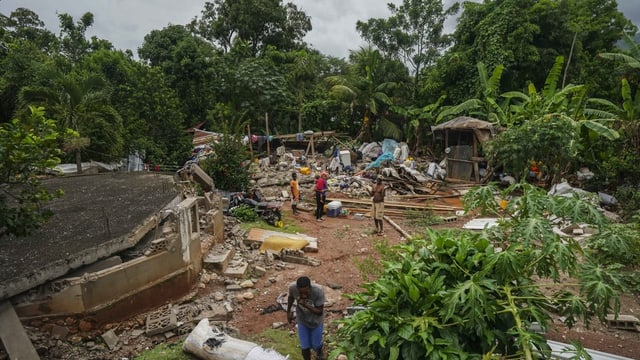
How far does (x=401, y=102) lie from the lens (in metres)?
18.6

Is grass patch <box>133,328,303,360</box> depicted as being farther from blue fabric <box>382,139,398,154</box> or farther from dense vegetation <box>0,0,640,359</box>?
blue fabric <box>382,139,398,154</box>

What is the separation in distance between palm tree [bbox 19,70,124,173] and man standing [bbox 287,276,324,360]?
28.6ft

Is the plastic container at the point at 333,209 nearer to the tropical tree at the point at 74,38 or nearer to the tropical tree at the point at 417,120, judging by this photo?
the tropical tree at the point at 417,120

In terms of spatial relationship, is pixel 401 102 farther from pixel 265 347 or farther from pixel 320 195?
pixel 265 347

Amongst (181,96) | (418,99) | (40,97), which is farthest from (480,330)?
(181,96)

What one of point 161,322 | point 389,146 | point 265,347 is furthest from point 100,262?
point 389,146

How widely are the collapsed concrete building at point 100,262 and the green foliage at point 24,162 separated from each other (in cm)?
97

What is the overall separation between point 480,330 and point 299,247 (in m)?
5.59

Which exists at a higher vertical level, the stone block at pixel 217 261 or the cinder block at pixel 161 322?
the stone block at pixel 217 261

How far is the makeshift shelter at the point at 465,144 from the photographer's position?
549 inches

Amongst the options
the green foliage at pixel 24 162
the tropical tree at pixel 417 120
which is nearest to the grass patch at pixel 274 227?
the green foliage at pixel 24 162

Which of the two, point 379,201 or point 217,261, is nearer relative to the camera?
point 217,261

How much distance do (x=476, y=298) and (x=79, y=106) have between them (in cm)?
1171

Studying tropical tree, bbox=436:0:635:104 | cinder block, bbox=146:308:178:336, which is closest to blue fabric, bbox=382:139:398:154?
tropical tree, bbox=436:0:635:104
